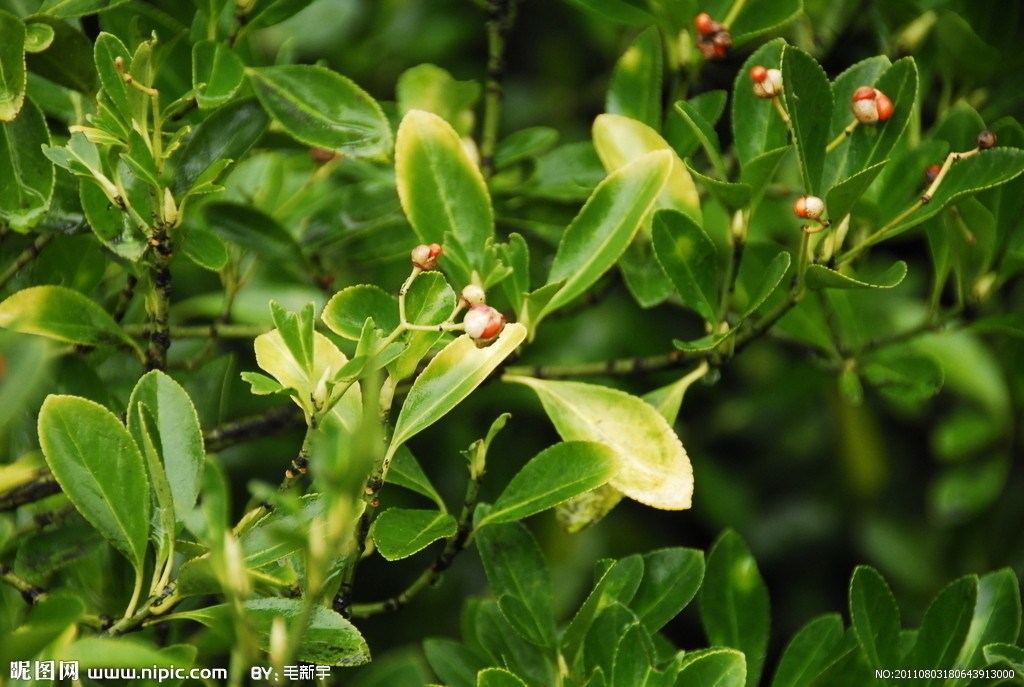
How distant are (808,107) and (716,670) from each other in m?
0.44

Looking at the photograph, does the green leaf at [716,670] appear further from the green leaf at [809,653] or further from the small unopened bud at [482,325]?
the small unopened bud at [482,325]

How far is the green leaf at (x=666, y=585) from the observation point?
88 centimetres

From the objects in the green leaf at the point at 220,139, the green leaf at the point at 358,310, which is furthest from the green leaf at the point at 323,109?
the green leaf at the point at 358,310

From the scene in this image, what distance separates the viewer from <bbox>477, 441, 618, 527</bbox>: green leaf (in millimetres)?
764

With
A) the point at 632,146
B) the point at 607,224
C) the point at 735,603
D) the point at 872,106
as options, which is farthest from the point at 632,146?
the point at 735,603

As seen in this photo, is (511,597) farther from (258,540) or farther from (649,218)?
(649,218)

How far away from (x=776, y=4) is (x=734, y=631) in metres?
0.58

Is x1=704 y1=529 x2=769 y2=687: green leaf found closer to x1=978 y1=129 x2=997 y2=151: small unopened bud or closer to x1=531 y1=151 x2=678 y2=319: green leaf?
x1=531 y1=151 x2=678 y2=319: green leaf

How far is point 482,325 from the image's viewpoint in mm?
735

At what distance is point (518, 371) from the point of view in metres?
0.98

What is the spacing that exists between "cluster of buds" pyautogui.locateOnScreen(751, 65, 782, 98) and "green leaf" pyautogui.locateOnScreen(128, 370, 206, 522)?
0.53m

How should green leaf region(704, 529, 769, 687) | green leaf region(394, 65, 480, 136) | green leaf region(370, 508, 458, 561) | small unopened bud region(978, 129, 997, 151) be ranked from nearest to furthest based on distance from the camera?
green leaf region(370, 508, 458, 561) → small unopened bud region(978, 129, 997, 151) → green leaf region(704, 529, 769, 687) → green leaf region(394, 65, 480, 136)

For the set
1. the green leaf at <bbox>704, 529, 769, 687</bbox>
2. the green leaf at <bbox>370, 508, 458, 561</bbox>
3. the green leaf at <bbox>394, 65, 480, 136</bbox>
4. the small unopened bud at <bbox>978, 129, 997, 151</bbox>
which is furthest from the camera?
the green leaf at <bbox>394, 65, 480, 136</bbox>

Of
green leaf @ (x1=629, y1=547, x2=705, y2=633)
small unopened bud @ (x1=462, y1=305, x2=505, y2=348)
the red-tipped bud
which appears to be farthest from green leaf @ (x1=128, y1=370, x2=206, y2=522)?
the red-tipped bud
